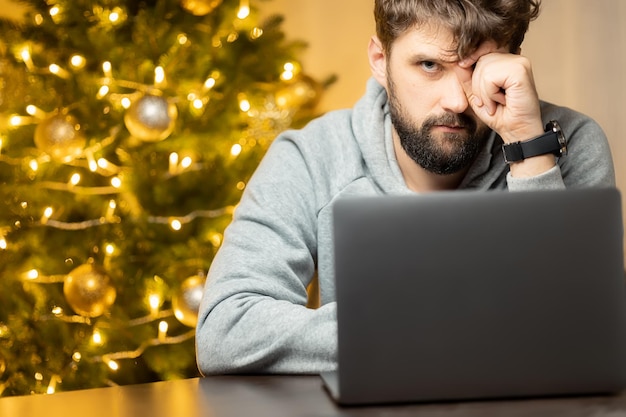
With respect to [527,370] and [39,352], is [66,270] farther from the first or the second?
[527,370]

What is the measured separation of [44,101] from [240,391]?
6.06 feet

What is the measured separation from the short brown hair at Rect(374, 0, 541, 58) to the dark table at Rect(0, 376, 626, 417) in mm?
687

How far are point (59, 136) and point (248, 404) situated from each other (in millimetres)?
1736

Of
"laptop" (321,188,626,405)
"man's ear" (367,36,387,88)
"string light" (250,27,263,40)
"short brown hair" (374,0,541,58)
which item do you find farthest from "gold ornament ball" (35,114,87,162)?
"laptop" (321,188,626,405)

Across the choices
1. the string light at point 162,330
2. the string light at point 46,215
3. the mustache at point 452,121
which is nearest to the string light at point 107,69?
the string light at point 46,215

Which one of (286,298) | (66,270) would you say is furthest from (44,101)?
(286,298)

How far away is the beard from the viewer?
147 cm

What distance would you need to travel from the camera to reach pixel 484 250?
78 centimetres

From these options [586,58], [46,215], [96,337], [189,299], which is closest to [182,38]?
[46,215]

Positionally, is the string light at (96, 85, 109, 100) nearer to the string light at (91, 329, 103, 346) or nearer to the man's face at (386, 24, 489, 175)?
the string light at (91, 329, 103, 346)

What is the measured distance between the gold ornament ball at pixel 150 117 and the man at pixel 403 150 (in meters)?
0.85

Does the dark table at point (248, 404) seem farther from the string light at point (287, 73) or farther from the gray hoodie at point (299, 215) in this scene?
the string light at point (287, 73)

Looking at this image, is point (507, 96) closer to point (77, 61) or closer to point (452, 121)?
point (452, 121)

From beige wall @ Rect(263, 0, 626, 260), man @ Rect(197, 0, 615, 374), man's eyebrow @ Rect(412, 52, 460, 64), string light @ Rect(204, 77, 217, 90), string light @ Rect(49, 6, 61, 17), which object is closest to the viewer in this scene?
man @ Rect(197, 0, 615, 374)
